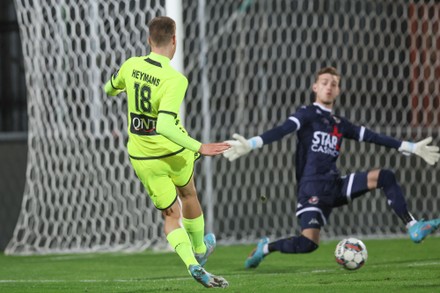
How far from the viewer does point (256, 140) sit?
6.46m

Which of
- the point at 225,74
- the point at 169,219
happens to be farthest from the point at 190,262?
the point at 225,74

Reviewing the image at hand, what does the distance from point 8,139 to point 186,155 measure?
423cm

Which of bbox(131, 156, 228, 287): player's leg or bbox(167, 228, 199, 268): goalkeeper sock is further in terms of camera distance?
bbox(131, 156, 228, 287): player's leg

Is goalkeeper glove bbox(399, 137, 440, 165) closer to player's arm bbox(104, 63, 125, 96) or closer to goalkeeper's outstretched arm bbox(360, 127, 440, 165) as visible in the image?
goalkeeper's outstretched arm bbox(360, 127, 440, 165)

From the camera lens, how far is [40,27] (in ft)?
30.2

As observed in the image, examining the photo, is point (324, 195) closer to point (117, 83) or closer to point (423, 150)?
point (423, 150)

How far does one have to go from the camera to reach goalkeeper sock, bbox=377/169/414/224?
22.0 ft

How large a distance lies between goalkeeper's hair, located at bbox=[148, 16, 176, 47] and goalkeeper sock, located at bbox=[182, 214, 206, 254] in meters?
1.07

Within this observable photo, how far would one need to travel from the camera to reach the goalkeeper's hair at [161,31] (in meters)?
5.59

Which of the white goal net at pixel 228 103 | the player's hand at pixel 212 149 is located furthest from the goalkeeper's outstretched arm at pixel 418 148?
the white goal net at pixel 228 103

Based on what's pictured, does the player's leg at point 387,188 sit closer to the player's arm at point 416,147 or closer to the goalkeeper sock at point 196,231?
the player's arm at point 416,147

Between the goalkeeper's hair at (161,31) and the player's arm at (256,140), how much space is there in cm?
73

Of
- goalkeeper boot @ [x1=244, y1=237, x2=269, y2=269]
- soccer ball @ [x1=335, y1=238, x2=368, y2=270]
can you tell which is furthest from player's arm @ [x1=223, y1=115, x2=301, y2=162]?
soccer ball @ [x1=335, y1=238, x2=368, y2=270]

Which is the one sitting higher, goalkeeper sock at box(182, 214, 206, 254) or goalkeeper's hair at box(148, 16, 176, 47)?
goalkeeper's hair at box(148, 16, 176, 47)
